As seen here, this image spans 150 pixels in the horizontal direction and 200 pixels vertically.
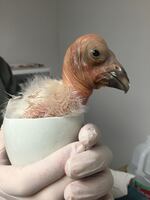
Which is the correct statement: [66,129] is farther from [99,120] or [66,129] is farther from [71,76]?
[99,120]

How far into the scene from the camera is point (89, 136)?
0.40 metres

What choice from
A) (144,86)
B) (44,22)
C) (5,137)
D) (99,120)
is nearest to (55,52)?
(44,22)

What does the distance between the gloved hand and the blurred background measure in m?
0.53

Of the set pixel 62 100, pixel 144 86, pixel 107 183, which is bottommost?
pixel 144 86

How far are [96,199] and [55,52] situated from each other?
3.66ft

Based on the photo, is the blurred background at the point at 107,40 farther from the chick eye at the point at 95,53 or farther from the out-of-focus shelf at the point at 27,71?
the chick eye at the point at 95,53

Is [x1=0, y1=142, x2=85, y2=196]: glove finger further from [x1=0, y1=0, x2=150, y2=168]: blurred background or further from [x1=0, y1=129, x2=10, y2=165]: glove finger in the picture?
[x1=0, y1=0, x2=150, y2=168]: blurred background

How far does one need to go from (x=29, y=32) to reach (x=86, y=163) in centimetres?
108

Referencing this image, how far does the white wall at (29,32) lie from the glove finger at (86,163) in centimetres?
99

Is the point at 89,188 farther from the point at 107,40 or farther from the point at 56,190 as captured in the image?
the point at 107,40

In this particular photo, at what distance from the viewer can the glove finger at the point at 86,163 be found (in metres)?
0.39

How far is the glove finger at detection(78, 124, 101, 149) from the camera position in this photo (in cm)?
40

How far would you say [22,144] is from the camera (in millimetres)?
422

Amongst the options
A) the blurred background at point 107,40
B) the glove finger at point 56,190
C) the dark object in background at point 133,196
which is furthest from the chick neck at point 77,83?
the blurred background at point 107,40
